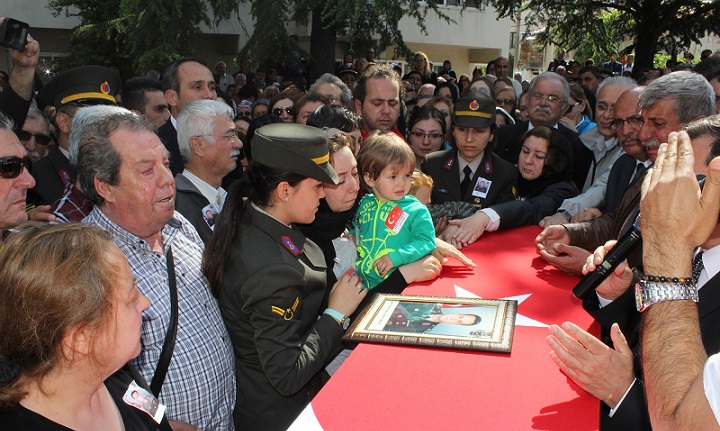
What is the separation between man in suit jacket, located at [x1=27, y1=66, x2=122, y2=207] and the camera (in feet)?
11.6

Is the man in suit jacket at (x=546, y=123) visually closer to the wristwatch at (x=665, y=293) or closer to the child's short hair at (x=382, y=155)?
the child's short hair at (x=382, y=155)

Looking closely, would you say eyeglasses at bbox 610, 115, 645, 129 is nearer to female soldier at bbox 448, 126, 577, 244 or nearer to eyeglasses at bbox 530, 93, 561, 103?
female soldier at bbox 448, 126, 577, 244

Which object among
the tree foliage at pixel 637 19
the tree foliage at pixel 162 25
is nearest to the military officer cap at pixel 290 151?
the tree foliage at pixel 162 25

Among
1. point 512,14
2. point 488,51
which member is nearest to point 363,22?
point 512,14

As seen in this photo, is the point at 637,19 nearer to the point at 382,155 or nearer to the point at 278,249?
the point at 382,155

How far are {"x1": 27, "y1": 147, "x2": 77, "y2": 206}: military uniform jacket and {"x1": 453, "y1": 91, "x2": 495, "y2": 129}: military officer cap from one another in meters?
2.61

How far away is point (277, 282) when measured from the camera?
83.5 inches

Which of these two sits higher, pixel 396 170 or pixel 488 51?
pixel 488 51

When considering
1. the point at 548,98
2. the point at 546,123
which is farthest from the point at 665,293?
the point at 548,98

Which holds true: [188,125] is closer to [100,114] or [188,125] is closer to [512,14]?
[100,114]

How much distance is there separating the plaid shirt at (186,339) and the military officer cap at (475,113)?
7.39 ft

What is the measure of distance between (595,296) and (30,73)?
4087mm

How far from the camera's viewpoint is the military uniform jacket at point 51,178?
3514mm

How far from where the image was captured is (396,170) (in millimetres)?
3092
